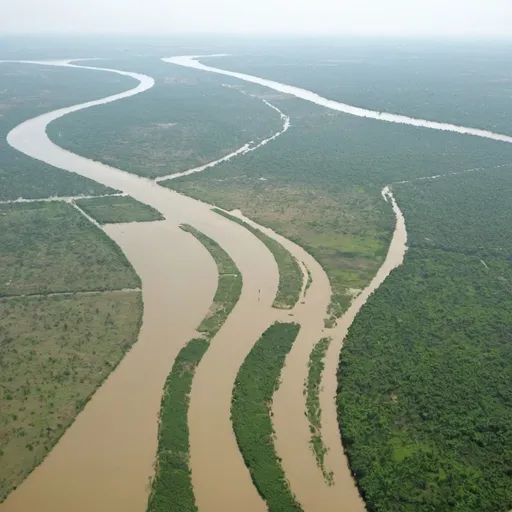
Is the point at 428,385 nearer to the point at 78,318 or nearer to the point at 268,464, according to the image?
the point at 268,464

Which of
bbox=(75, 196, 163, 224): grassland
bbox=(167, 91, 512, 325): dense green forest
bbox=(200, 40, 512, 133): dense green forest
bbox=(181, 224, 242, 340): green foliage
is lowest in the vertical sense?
bbox=(181, 224, 242, 340): green foliage

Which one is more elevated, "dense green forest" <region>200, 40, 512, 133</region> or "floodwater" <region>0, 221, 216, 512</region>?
"dense green forest" <region>200, 40, 512, 133</region>

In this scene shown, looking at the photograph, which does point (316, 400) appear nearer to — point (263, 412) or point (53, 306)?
point (263, 412)

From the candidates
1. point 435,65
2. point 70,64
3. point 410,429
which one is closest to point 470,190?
point 410,429

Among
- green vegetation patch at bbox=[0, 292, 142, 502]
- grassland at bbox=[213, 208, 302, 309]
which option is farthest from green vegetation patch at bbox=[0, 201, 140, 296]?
grassland at bbox=[213, 208, 302, 309]

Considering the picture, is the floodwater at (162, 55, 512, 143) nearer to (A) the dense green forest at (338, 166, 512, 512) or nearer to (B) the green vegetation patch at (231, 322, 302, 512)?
(A) the dense green forest at (338, 166, 512, 512)

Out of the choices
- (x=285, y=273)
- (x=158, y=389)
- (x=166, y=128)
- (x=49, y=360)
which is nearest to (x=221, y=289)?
(x=285, y=273)

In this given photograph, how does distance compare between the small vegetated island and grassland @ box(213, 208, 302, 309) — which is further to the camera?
grassland @ box(213, 208, 302, 309)
